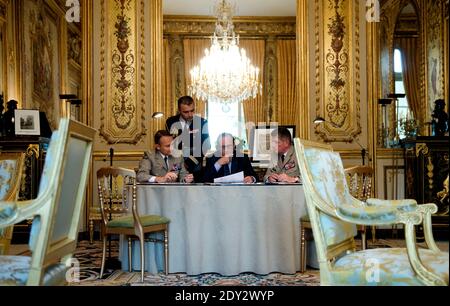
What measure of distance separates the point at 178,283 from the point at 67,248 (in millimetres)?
1564

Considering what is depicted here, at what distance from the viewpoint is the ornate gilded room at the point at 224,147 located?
69.4 inches

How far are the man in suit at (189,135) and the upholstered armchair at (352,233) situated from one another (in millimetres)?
2672

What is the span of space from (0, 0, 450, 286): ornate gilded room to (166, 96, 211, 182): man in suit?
0.06ft

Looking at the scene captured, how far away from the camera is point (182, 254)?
3611mm

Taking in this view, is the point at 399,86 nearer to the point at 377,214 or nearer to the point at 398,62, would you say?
the point at 398,62

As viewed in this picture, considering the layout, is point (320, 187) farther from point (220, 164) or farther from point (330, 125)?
point (330, 125)

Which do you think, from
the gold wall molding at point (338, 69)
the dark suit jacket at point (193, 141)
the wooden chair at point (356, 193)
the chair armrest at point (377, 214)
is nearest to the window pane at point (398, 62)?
the gold wall molding at point (338, 69)

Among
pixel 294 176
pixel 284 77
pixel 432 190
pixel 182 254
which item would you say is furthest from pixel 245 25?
pixel 182 254

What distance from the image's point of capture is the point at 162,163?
13.6ft

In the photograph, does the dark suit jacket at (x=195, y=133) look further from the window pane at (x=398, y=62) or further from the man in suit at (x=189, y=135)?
the window pane at (x=398, y=62)

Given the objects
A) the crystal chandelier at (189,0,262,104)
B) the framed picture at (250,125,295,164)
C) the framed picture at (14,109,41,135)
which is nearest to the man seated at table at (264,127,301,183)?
the framed picture at (250,125,295,164)

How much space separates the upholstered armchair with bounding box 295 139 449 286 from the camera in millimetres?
1578

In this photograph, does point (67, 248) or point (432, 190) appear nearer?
point (67, 248)

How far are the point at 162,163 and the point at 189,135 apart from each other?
64cm
